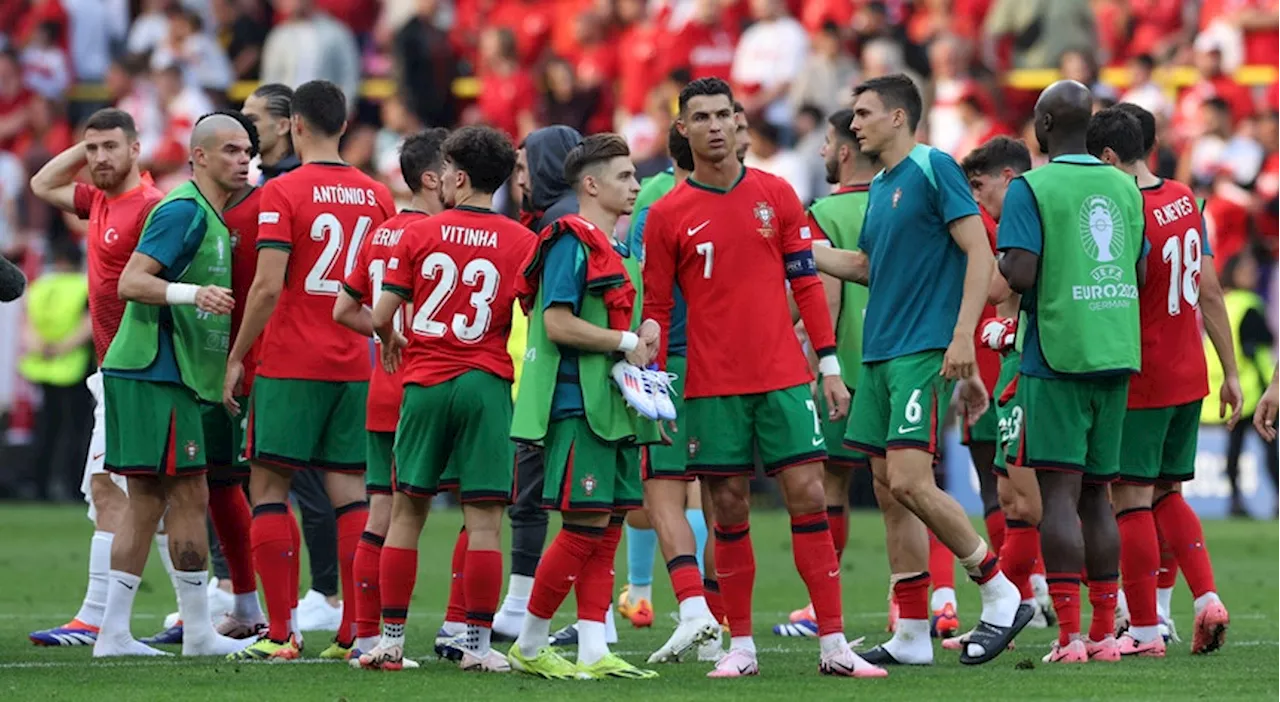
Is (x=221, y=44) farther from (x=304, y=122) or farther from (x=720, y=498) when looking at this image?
(x=720, y=498)

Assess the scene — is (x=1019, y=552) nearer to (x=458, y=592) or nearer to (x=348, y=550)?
(x=458, y=592)

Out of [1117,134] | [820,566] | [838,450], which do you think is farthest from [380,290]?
[1117,134]

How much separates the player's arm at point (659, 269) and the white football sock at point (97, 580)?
330 cm

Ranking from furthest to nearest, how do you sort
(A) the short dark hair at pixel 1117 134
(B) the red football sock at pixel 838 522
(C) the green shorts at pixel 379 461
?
(B) the red football sock at pixel 838 522 < (A) the short dark hair at pixel 1117 134 < (C) the green shorts at pixel 379 461

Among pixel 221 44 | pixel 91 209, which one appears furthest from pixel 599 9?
pixel 91 209

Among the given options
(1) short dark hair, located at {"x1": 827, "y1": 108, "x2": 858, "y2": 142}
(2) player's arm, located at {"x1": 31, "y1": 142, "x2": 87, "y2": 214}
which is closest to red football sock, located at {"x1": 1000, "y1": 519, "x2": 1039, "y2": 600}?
(1) short dark hair, located at {"x1": 827, "y1": 108, "x2": 858, "y2": 142}

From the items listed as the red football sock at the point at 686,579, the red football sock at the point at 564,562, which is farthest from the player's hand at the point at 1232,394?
the red football sock at the point at 564,562

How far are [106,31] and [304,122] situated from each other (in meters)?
17.9

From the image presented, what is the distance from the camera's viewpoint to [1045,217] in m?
9.64

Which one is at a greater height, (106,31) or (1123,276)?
(106,31)

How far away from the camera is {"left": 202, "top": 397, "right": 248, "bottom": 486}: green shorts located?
425 inches

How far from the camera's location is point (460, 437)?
9.52 meters

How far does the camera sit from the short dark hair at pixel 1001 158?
11352mm

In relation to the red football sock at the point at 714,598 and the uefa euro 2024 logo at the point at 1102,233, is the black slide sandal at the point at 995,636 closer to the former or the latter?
the uefa euro 2024 logo at the point at 1102,233
